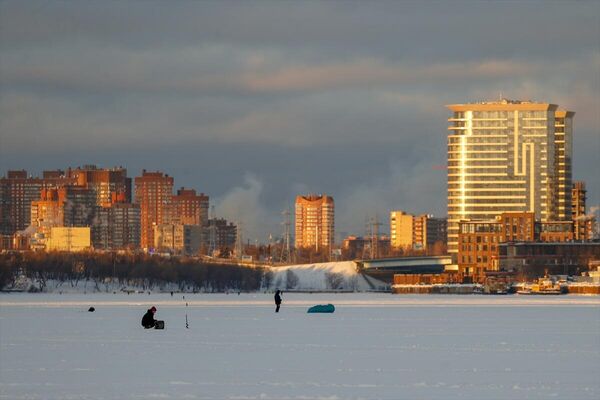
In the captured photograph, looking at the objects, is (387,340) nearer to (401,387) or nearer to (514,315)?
(401,387)

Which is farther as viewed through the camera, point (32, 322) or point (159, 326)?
point (32, 322)

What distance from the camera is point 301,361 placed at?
5997cm

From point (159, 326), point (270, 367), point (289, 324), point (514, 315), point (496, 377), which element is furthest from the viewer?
point (514, 315)

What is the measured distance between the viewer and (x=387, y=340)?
74.4m

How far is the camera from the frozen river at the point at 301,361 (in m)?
48.8

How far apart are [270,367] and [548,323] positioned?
4266 centimetres

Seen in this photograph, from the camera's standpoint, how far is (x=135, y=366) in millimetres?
57438

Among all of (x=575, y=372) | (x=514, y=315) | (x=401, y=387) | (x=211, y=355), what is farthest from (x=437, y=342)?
(x=514, y=315)

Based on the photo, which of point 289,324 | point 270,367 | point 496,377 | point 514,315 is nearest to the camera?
point 496,377

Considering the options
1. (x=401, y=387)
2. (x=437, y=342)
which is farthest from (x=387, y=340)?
(x=401, y=387)

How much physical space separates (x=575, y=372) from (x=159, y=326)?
3713 cm

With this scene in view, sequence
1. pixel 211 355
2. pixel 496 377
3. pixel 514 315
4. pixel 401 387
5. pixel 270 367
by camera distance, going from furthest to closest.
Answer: pixel 514 315 → pixel 211 355 → pixel 270 367 → pixel 496 377 → pixel 401 387

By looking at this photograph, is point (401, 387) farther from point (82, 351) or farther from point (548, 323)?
point (548, 323)

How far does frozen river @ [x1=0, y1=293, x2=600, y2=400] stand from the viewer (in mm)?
48781
